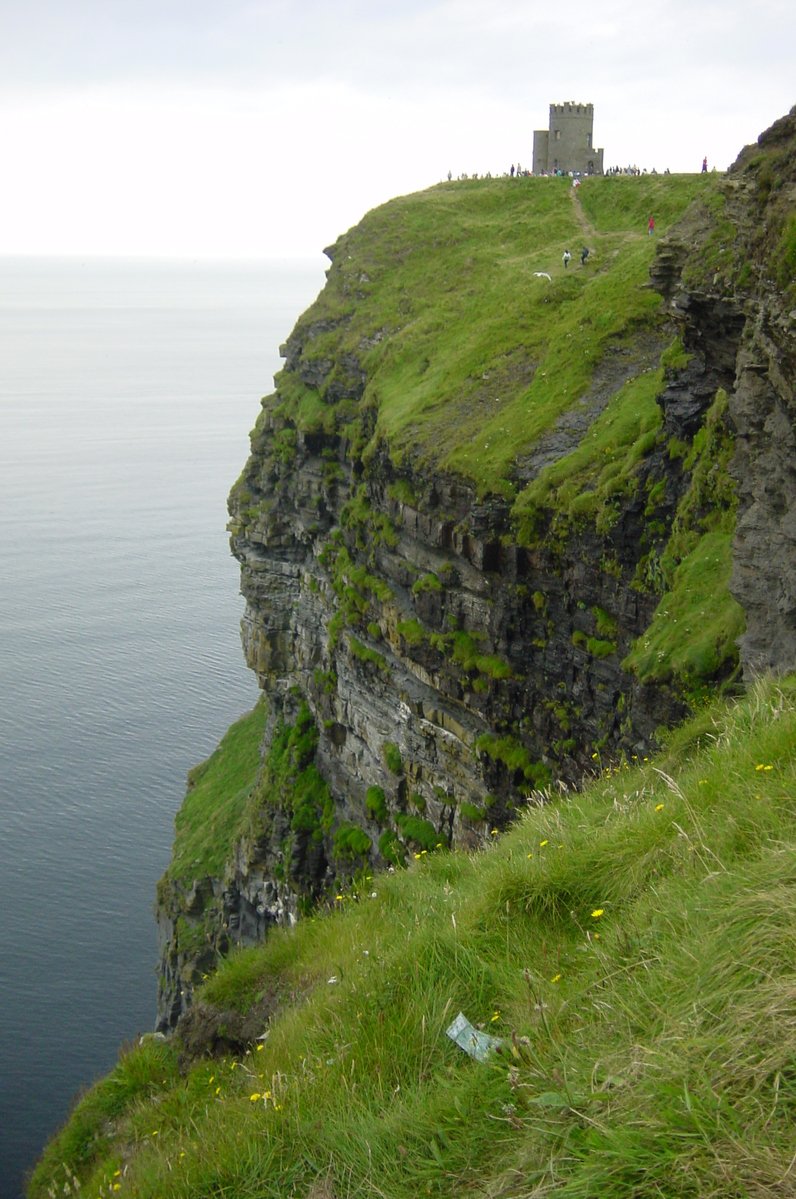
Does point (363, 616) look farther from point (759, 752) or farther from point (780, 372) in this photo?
point (759, 752)

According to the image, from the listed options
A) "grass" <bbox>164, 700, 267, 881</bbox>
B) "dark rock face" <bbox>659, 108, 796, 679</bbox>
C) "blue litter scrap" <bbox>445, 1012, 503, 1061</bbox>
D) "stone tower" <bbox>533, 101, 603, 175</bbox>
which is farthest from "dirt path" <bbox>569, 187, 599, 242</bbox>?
"blue litter scrap" <bbox>445, 1012, 503, 1061</bbox>

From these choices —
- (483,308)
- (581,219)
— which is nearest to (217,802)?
(483,308)

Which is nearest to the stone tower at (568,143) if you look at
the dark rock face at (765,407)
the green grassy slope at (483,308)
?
→ the green grassy slope at (483,308)

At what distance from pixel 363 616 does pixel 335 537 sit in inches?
259

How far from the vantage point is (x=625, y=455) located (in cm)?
2777

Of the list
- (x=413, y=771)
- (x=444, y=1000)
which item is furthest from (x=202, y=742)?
(x=444, y=1000)

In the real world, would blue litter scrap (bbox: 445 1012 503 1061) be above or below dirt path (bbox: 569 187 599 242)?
below

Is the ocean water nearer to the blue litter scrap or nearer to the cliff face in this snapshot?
the cliff face

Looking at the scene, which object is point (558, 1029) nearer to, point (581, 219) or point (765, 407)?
point (765, 407)

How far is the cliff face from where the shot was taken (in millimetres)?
19625

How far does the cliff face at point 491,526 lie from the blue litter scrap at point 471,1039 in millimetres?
7276

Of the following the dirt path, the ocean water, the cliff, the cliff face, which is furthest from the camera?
the ocean water

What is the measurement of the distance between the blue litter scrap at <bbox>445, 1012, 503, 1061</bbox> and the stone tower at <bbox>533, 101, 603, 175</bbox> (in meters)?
61.9

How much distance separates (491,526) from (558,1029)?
2243 cm
